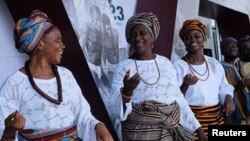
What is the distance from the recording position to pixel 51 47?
223 centimetres

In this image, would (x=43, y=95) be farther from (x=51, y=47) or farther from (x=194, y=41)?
(x=194, y=41)

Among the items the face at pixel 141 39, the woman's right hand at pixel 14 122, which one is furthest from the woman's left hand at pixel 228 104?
the woman's right hand at pixel 14 122

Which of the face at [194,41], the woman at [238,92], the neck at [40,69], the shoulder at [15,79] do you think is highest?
the face at [194,41]

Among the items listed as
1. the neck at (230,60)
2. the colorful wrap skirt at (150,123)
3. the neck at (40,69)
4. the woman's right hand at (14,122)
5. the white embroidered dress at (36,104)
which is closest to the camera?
the woman's right hand at (14,122)

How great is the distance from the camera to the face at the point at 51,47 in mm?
2217

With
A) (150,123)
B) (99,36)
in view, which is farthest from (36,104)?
(99,36)

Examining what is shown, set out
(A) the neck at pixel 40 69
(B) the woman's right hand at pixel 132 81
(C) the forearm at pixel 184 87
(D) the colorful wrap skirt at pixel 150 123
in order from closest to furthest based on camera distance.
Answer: (A) the neck at pixel 40 69
(B) the woman's right hand at pixel 132 81
(D) the colorful wrap skirt at pixel 150 123
(C) the forearm at pixel 184 87

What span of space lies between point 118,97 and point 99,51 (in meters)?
1.15

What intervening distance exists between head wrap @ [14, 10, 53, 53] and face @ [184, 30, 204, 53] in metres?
1.33

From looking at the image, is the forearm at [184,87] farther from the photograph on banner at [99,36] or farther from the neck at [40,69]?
the neck at [40,69]

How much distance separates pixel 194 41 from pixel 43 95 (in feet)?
4.76

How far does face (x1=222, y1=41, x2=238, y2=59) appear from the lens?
430 centimetres

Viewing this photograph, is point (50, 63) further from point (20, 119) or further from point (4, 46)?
point (4, 46)

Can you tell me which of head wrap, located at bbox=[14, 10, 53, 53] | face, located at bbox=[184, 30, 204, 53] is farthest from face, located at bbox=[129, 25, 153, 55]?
head wrap, located at bbox=[14, 10, 53, 53]
